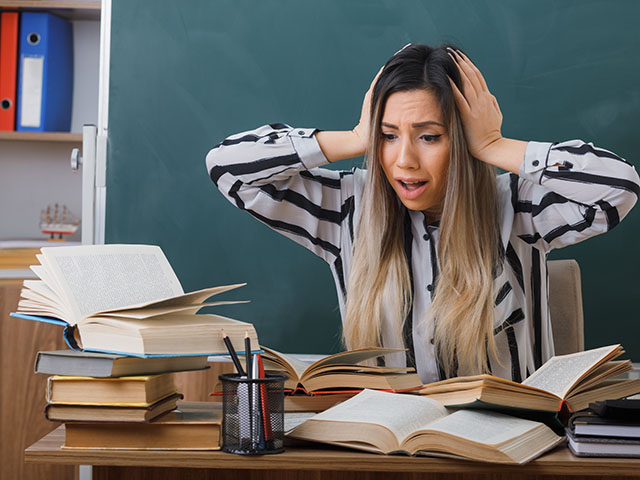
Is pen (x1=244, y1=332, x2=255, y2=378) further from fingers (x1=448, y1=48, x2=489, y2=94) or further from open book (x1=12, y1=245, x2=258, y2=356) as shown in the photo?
fingers (x1=448, y1=48, x2=489, y2=94)

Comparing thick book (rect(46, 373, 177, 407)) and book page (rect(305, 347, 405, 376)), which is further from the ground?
book page (rect(305, 347, 405, 376))

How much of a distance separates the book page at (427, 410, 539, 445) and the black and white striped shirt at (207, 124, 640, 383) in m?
0.63

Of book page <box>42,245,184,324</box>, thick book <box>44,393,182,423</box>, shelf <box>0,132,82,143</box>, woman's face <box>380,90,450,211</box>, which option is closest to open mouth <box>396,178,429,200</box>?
woman's face <box>380,90,450,211</box>

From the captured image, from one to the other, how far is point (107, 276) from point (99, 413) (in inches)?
9.2

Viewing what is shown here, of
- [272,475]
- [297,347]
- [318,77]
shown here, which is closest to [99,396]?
[272,475]

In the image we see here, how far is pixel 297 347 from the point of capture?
6.90ft

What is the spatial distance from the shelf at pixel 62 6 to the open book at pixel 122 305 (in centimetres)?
157

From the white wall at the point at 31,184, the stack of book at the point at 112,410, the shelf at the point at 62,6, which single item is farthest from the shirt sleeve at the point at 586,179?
the white wall at the point at 31,184

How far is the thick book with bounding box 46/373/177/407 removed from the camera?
872 millimetres

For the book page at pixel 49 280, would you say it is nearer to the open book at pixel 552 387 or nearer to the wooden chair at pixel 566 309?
the open book at pixel 552 387

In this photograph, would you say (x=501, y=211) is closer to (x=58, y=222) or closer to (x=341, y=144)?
(x=341, y=144)

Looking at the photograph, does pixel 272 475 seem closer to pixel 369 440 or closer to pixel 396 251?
pixel 369 440

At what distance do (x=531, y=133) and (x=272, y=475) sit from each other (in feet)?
4.57

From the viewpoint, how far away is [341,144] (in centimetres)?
159
